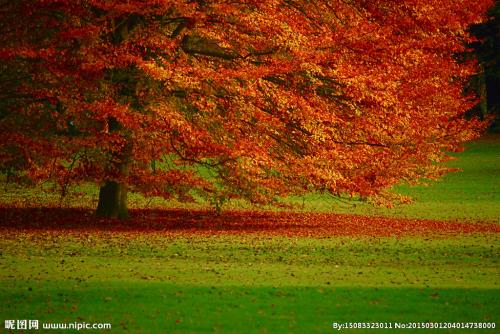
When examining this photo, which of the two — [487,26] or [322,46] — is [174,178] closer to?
[322,46]

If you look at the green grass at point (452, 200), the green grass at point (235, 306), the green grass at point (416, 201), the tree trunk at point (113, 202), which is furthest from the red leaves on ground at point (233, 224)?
the green grass at point (235, 306)

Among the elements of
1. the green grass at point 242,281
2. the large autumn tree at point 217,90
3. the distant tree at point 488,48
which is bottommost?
the green grass at point 242,281

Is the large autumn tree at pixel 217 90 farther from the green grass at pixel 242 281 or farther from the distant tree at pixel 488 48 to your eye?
the distant tree at pixel 488 48

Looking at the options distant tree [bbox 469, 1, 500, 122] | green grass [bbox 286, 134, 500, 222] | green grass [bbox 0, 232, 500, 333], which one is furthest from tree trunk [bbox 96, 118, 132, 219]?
distant tree [bbox 469, 1, 500, 122]

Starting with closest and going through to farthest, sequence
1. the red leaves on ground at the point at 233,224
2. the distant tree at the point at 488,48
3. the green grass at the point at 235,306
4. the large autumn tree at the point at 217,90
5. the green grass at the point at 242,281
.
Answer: the green grass at the point at 235,306 → the green grass at the point at 242,281 → the large autumn tree at the point at 217,90 → the red leaves on ground at the point at 233,224 → the distant tree at the point at 488,48

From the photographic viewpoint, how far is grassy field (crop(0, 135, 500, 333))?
40.6 feet

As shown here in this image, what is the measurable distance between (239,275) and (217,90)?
350 inches

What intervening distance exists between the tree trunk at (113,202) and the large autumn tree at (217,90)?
0.61 m

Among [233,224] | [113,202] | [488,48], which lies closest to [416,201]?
[233,224]

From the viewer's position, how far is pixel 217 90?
79.6ft

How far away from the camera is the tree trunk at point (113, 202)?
87.8ft

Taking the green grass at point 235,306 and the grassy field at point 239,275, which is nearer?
the green grass at point 235,306

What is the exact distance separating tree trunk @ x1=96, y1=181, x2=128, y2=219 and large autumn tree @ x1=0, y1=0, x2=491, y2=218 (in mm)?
611
